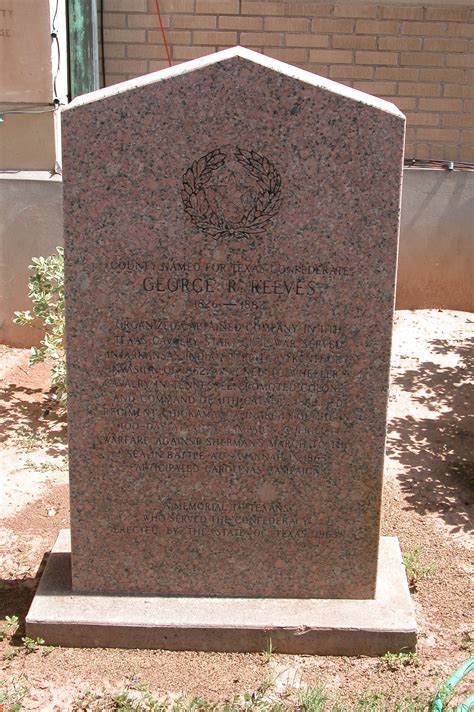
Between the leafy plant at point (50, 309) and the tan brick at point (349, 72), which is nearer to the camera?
the leafy plant at point (50, 309)

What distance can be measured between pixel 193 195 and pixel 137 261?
1.03 ft

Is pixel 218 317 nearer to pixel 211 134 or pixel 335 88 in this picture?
pixel 211 134

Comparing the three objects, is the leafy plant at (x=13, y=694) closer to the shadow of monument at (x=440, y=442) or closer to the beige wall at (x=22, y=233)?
the shadow of monument at (x=440, y=442)

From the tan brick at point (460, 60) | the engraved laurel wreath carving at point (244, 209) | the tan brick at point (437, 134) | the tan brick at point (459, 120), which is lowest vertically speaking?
the engraved laurel wreath carving at point (244, 209)

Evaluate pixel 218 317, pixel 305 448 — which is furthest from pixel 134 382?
pixel 305 448

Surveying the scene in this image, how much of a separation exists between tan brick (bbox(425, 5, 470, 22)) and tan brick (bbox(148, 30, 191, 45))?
79.3 inches

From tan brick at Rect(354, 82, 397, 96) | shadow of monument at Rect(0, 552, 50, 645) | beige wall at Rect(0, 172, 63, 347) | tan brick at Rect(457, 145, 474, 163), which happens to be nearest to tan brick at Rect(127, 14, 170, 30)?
beige wall at Rect(0, 172, 63, 347)

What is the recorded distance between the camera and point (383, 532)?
14.4 feet

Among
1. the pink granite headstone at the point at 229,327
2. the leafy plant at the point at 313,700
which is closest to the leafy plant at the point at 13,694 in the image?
the pink granite headstone at the point at 229,327

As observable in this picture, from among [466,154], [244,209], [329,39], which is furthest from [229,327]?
[466,154]

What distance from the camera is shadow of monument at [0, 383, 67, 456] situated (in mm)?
5391

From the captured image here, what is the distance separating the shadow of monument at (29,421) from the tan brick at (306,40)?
358cm

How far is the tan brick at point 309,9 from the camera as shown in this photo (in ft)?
24.0

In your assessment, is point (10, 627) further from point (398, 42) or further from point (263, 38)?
point (398, 42)
